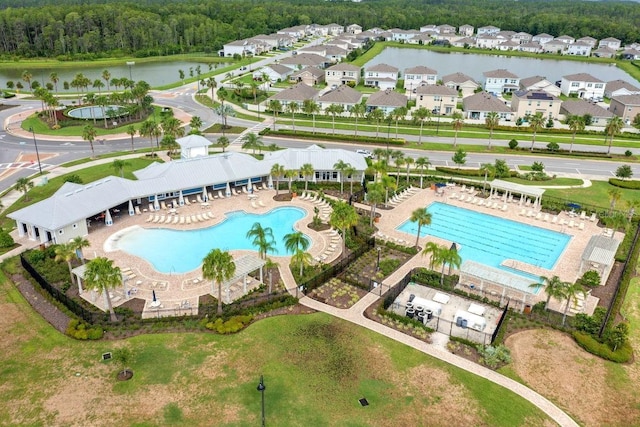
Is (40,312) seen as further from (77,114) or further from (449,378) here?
(77,114)

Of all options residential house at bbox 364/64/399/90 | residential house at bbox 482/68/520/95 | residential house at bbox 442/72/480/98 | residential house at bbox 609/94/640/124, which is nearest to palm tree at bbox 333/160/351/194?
residential house at bbox 442/72/480/98

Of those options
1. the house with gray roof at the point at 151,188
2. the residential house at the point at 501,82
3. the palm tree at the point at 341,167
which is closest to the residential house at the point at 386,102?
the residential house at the point at 501,82

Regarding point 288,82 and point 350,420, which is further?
point 288,82

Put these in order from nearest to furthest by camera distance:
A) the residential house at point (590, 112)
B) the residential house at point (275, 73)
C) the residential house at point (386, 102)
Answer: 1. the residential house at point (590, 112)
2. the residential house at point (386, 102)
3. the residential house at point (275, 73)

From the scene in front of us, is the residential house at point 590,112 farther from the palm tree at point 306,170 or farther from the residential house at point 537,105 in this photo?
the palm tree at point 306,170

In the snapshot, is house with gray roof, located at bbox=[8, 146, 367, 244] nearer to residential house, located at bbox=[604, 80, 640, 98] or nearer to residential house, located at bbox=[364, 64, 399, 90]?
residential house, located at bbox=[364, 64, 399, 90]

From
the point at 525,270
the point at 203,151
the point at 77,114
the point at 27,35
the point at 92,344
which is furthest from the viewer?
the point at 27,35

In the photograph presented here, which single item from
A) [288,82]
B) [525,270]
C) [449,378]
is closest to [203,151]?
[525,270]
